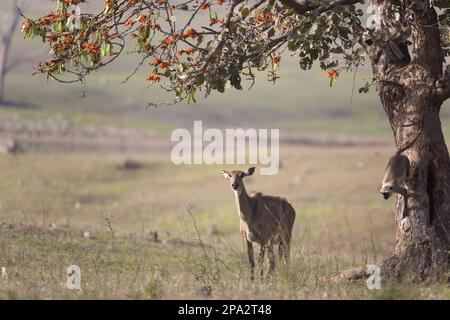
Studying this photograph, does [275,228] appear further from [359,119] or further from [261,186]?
[359,119]

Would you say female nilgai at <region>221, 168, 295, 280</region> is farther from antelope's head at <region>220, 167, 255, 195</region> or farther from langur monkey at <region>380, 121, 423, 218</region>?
langur monkey at <region>380, 121, 423, 218</region>

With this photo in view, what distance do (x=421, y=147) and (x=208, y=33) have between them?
10.9 ft

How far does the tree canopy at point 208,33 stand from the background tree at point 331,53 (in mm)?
16

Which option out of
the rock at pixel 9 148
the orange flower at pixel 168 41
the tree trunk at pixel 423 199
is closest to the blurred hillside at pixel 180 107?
the rock at pixel 9 148

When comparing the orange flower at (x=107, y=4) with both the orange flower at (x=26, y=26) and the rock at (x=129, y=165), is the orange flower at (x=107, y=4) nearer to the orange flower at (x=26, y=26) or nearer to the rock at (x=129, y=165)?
the orange flower at (x=26, y=26)

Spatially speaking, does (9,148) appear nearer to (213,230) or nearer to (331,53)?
(213,230)

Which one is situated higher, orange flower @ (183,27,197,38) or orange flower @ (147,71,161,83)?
orange flower @ (183,27,197,38)

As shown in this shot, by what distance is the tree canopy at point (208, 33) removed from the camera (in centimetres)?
1155

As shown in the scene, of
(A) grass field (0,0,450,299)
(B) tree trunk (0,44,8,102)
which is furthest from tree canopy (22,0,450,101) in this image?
(B) tree trunk (0,44,8,102)

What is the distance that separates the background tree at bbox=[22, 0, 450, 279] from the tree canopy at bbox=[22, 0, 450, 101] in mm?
16

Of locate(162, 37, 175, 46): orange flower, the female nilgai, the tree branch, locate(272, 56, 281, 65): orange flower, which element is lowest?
the female nilgai

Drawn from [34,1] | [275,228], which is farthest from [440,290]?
[34,1]

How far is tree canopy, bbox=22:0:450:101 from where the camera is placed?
1155cm

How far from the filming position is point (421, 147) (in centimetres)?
1262
